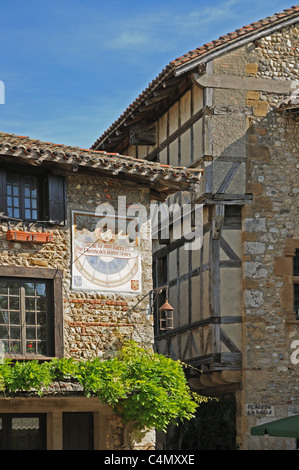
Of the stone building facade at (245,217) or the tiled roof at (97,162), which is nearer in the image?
the tiled roof at (97,162)

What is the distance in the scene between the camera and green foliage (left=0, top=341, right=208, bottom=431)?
1352 cm

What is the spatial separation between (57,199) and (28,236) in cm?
87

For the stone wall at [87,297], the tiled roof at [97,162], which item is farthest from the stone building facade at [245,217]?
the stone wall at [87,297]

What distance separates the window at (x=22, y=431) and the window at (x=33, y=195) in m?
3.37

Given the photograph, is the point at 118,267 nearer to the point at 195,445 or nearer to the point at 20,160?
the point at 20,160

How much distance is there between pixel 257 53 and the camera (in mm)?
19812

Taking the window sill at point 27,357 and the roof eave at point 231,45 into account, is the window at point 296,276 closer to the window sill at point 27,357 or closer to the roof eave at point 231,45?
the roof eave at point 231,45

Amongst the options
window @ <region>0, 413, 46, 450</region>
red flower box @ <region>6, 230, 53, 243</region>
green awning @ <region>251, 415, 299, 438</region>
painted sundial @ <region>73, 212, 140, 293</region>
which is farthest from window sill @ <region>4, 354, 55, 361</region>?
green awning @ <region>251, 415, 299, 438</region>

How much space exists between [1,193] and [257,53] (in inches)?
312

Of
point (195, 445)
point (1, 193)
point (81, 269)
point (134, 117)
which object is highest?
point (134, 117)

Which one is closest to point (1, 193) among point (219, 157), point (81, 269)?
point (81, 269)

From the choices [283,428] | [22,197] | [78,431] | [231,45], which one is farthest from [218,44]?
[78,431]

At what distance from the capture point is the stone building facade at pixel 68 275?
Result: 14.3 m

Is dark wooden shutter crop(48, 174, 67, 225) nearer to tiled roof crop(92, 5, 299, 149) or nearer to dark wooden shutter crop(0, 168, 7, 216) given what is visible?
dark wooden shutter crop(0, 168, 7, 216)
